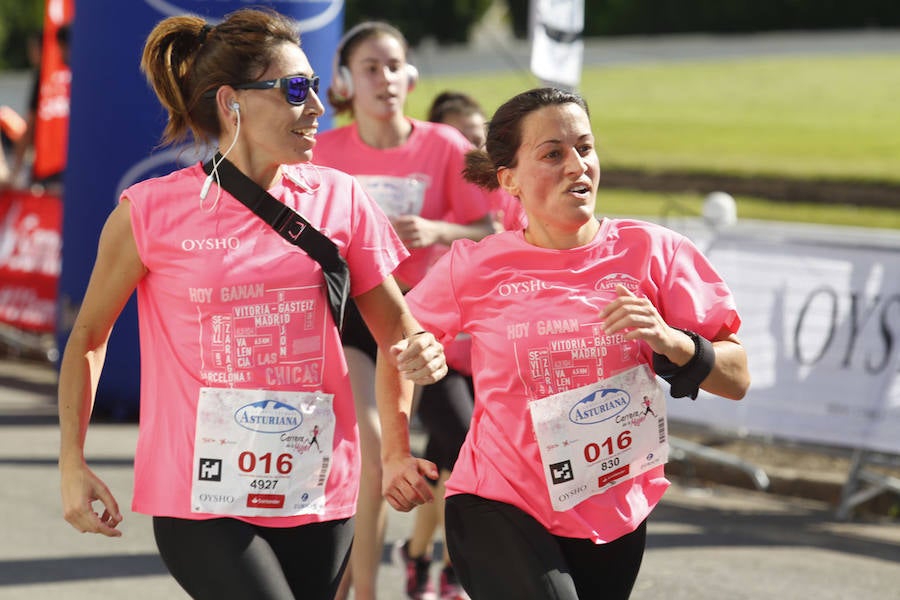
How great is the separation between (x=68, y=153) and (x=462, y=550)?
646 cm

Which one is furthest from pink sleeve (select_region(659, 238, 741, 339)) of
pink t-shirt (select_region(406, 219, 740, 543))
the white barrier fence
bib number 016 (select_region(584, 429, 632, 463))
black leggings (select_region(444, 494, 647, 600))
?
the white barrier fence

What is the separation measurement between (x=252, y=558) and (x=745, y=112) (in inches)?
1102

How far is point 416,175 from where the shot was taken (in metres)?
5.58

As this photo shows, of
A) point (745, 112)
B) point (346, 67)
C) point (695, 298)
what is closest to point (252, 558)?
point (695, 298)

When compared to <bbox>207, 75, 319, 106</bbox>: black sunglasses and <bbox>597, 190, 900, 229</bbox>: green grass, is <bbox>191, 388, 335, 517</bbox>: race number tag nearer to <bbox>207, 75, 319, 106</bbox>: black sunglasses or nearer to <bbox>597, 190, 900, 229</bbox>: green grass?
<bbox>207, 75, 319, 106</bbox>: black sunglasses

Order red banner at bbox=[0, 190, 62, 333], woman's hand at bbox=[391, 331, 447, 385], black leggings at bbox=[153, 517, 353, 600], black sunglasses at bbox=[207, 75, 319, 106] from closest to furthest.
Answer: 1. black leggings at bbox=[153, 517, 353, 600]
2. woman's hand at bbox=[391, 331, 447, 385]
3. black sunglasses at bbox=[207, 75, 319, 106]
4. red banner at bbox=[0, 190, 62, 333]

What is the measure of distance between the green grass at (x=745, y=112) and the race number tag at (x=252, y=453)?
1848 cm

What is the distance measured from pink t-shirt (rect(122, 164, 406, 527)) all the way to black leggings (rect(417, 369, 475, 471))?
1944 millimetres

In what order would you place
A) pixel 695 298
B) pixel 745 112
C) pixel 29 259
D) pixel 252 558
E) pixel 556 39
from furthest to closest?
pixel 745 112, pixel 29 259, pixel 556 39, pixel 695 298, pixel 252 558

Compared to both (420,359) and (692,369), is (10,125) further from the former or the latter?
(692,369)

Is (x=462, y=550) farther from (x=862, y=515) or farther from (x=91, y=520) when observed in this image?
(x=862, y=515)

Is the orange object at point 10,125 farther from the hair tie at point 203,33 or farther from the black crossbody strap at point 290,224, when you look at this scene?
the black crossbody strap at point 290,224

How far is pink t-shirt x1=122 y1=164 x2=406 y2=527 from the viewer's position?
337 centimetres

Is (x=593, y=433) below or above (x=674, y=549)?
above
